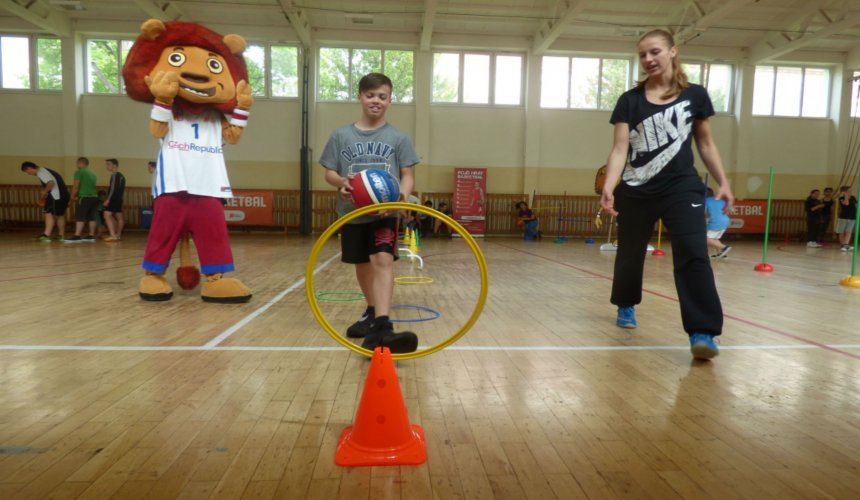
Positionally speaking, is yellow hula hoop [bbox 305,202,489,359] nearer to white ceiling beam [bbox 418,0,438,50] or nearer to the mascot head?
the mascot head

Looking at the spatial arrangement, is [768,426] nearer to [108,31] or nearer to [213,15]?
[213,15]

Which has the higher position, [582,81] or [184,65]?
[582,81]

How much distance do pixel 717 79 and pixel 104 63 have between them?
20299mm

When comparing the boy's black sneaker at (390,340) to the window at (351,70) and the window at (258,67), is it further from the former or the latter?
the window at (258,67)

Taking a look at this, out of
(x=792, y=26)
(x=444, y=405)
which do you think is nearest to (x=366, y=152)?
(x=444, y=405)

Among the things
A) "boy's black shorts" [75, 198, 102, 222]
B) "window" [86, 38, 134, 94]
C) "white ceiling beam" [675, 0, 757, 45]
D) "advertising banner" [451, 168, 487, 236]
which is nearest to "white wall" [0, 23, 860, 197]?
"window" [86, 38, 134, 94]

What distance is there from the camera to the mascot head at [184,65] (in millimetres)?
4426

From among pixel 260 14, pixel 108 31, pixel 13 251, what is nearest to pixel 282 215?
pixel 260 14

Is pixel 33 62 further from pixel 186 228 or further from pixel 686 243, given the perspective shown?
pixel 686 243

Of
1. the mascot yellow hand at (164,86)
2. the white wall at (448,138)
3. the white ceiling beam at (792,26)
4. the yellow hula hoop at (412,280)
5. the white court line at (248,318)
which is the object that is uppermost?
the white ceiling beam at (792,26)

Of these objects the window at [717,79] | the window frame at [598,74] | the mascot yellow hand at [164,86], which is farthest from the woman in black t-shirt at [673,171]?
the window at [717,79]

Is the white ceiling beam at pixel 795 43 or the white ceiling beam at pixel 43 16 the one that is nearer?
the white ceiling beam at pixel 43 16

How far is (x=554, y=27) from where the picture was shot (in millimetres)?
15453

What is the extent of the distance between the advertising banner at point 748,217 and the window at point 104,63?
67.1 feet
